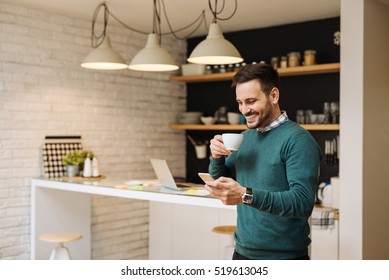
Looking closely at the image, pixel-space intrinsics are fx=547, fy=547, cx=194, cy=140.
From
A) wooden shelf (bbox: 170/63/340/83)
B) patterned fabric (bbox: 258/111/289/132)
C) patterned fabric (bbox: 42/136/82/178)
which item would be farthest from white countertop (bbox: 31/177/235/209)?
wooden shelf (bbox: 170/63/340/83)

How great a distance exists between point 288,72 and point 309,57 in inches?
8.4

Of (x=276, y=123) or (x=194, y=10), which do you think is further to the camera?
(x=194, y=10)

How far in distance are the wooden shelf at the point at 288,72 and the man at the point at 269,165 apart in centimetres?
246

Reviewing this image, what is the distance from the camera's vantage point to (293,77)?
190 inches

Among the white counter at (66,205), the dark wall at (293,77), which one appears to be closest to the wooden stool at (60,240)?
the white counter at (66,205)

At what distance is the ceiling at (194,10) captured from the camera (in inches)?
157

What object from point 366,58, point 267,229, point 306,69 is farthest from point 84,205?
point 267,229

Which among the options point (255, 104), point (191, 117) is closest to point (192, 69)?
point (191, 117)

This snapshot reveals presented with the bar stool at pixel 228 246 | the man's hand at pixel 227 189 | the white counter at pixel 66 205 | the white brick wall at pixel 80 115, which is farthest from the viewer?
the white brick wall at pixel 80 115

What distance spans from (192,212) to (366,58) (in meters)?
2.02

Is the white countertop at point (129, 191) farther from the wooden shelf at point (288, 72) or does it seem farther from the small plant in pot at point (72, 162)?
the wooden shelf at point (288, 72)

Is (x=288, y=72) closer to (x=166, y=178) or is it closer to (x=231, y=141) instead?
(x=166, y=178)

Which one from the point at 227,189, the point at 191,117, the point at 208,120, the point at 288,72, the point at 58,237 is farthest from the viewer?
the point at 191,117
